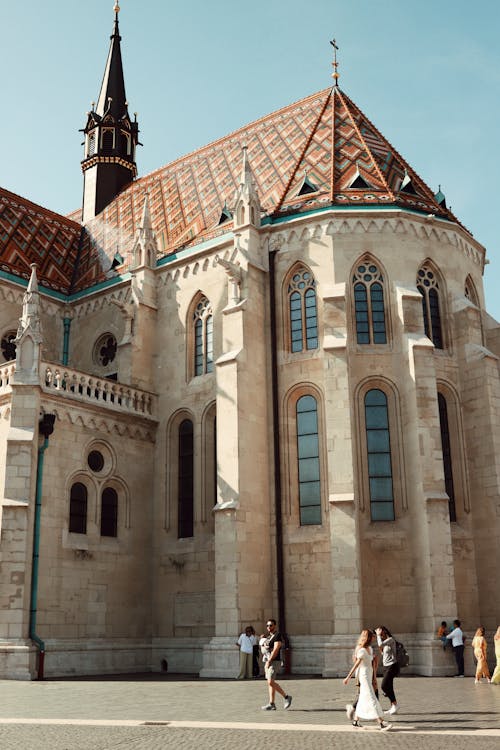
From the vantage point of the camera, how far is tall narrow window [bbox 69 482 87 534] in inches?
979

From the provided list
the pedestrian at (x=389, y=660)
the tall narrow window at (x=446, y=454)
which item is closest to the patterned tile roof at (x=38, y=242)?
the tall narrow window at (x=446, y=454)

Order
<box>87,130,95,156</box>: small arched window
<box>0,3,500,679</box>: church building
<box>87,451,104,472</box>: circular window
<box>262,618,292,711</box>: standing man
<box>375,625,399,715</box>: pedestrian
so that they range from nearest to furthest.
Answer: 1. <box>375,625,399,715</box>: pedestrian
2. <box>262,618,292,711</box>: standing man
3. <box>0,3,500,679</box>: church building
4. <box>87,451,104,472</box>: circular window
5. <box>87,130,95,156</box>: small arched window

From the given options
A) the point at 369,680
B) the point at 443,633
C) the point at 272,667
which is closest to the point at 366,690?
the point at 369,680

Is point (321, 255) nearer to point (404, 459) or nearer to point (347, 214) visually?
point (347, 214)

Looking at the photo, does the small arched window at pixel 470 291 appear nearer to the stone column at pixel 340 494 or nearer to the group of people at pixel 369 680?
the stone column at pixel 340 494

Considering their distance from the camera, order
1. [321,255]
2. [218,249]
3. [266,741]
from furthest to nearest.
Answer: [218,249], [321,255], [266,741]

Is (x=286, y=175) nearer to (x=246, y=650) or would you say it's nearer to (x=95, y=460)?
(x=95, y=460)

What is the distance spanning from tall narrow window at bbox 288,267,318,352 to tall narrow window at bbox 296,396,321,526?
1.86m

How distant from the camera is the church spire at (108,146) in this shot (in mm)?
41062

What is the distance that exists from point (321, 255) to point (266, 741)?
18.4 m

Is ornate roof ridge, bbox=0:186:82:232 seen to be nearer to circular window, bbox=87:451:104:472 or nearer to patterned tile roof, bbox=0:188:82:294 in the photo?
patterned tile roof, bbox=0:188:82:294

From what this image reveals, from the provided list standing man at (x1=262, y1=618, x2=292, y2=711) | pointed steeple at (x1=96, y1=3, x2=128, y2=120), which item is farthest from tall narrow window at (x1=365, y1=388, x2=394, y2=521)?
pointed steeple at (x1=96, y1=3, x2=128, y2=120)

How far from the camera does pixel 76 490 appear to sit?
2523cm

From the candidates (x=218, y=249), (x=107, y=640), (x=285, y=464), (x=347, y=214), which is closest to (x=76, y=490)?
(x=107, y=640)
